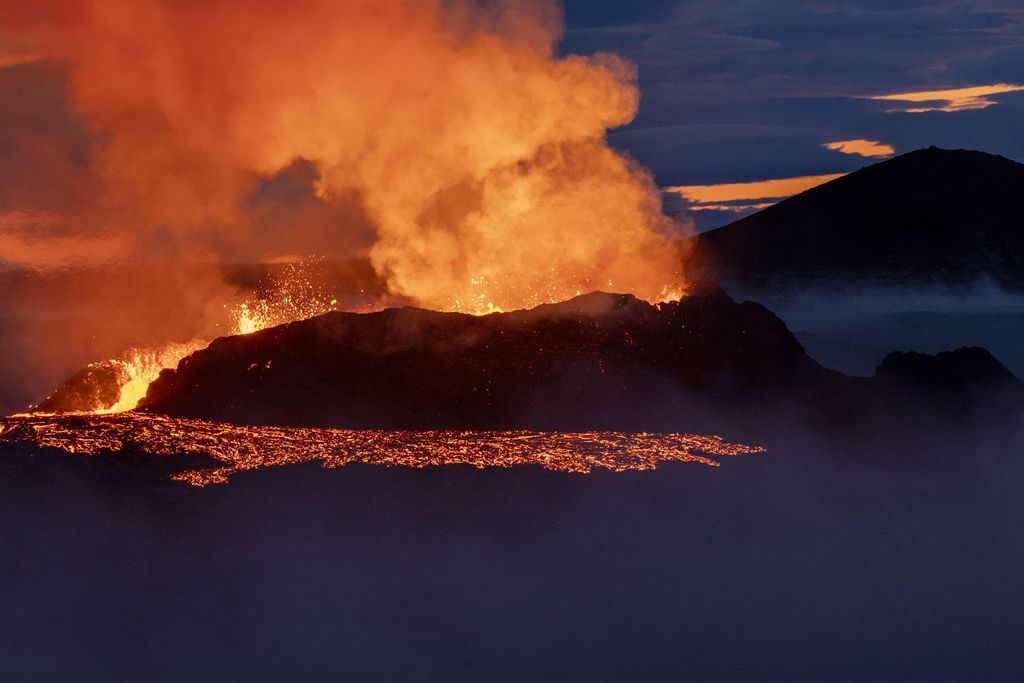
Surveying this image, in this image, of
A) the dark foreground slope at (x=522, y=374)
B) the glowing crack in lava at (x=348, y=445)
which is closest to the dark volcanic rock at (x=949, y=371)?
the dark foreground slope at (x=522, y=374)

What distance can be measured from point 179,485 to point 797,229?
9543 centimetres

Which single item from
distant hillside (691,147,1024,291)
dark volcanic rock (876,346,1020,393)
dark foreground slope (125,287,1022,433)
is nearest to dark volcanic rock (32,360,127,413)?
dark foreground slope (125,287,1022,433)

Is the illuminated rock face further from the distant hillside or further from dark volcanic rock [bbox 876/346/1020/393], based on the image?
the distant hillside

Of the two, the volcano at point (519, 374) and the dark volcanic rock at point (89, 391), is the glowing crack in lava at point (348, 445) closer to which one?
the volcano at point (519, 374)

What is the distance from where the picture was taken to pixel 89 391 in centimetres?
4156

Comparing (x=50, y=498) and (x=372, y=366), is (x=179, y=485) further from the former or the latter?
(x=372, y=366)

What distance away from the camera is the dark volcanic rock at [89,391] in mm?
40906

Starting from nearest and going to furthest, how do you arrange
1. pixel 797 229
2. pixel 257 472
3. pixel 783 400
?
pixel 257 472
pixel 783 400
pixel 797 229

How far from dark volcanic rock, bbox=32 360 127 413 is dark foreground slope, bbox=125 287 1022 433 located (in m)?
2.96

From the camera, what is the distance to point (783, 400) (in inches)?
1555

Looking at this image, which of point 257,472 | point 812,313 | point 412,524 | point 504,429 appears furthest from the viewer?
point 812,313

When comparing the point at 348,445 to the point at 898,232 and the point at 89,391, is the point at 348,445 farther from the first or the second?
the point at 898,232

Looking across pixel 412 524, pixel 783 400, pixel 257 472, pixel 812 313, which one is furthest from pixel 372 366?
pixel 812 313

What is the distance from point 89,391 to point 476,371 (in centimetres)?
1300
